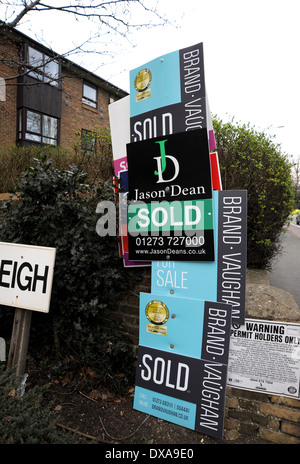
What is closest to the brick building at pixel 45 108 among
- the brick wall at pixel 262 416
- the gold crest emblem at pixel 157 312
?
the gold crest emblem at pixel 157 312

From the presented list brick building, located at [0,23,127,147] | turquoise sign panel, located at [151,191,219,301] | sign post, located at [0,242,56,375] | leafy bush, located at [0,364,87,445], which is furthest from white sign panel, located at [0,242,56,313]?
brick building, located at [0,23,127,147]

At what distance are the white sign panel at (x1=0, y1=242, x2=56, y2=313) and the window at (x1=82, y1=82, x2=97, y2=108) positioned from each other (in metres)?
17.6

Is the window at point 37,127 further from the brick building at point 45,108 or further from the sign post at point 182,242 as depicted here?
the sign post at point 182,242

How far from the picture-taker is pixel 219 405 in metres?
1.98

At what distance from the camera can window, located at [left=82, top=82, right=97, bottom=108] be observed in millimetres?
17594

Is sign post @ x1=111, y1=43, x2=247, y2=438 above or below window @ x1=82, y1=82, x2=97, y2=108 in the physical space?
below

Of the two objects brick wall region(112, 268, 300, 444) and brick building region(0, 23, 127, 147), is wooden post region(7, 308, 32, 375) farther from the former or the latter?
brick building region(0, 23, 127, 147)

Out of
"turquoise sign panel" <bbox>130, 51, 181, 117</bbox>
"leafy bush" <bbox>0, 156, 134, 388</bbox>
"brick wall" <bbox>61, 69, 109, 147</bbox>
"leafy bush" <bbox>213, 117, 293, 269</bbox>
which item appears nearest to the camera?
"turquoise sign panel" <bbox>130, 51, 181, 117</bbox>

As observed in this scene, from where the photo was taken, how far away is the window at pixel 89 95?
1759 cm

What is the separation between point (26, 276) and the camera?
2.24 metres

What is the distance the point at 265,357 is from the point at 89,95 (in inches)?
759

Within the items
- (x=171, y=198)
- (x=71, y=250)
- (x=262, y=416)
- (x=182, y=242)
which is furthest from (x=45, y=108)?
(x=262, y=416)

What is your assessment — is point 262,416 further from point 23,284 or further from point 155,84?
point 155,84
